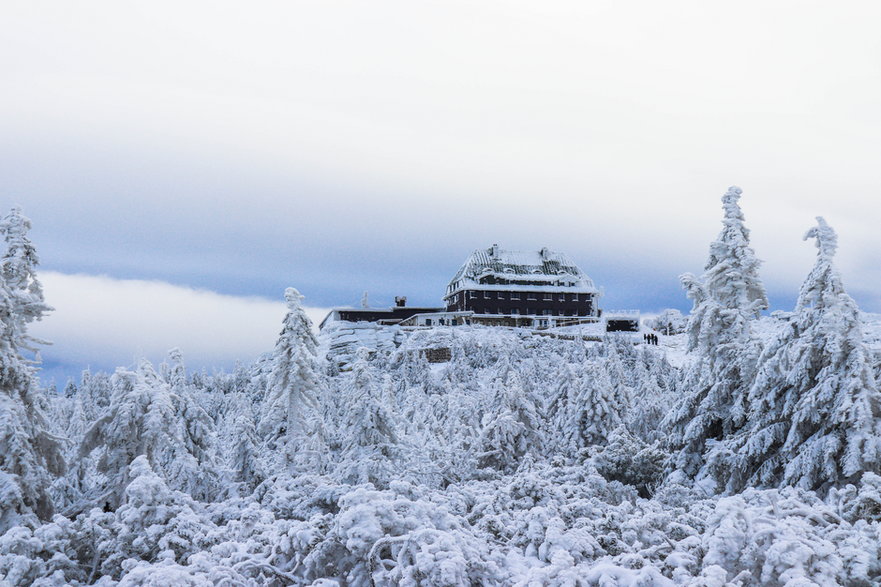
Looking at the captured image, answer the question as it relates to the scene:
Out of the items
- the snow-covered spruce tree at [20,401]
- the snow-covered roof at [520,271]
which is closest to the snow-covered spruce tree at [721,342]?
the snow-covered spruce tree at [20,401]

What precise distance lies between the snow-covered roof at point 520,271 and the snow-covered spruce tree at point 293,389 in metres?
71.4

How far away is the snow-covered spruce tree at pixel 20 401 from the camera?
12953 millimetres

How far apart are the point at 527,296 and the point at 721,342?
252ft

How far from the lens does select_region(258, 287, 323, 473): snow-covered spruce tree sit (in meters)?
25.2

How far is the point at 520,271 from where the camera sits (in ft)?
335

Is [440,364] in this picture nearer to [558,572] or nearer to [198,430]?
[198,430]

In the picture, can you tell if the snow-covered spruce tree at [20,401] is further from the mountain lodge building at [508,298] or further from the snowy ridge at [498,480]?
the mountain lodge building at [508,298]

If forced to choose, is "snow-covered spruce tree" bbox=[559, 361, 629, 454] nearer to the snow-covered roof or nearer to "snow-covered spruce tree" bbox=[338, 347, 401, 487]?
"snow-covered spruce tree" bbox=[338, 347, 401, 487]

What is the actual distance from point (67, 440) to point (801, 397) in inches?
751

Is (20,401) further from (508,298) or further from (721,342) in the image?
(508,298)

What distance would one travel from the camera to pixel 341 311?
9912cm

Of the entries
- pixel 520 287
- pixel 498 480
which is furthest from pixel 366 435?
pixel 520 287

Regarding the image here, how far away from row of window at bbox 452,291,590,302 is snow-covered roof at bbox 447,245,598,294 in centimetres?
116

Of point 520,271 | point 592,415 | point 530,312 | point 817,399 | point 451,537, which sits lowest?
point 592,415
